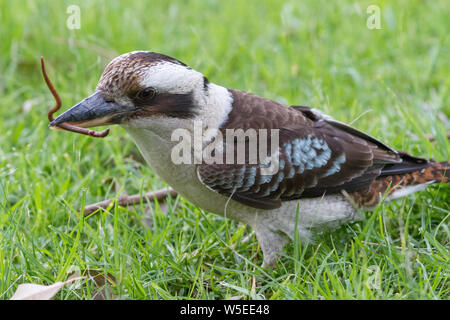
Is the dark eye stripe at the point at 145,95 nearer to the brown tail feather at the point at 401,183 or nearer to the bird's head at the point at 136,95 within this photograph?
the bird's head at the point at 136,95

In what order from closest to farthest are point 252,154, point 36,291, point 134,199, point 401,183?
point 36,291 → point 252,154 → point 401,183 → point 134,199

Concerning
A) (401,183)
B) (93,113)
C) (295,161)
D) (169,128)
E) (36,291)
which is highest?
(93,113)

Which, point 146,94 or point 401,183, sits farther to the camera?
point 401,183

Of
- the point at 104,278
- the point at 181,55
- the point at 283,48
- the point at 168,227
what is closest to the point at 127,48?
the point at 181,55

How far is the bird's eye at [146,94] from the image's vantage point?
3.50 metres

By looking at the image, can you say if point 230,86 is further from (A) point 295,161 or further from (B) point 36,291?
(B) point 36,291

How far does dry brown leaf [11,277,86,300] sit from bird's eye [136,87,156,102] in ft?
3.70

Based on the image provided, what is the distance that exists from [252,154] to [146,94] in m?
0.78

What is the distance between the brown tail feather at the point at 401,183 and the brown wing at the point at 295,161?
93mm

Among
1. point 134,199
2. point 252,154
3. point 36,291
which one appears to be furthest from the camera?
point 134,199

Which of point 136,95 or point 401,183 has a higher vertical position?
point 136,95

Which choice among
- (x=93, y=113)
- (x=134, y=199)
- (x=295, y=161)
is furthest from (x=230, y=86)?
(x=93, y=113)

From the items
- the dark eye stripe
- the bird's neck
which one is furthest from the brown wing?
the dark eye stripe

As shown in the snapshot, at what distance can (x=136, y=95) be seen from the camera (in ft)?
11.5
